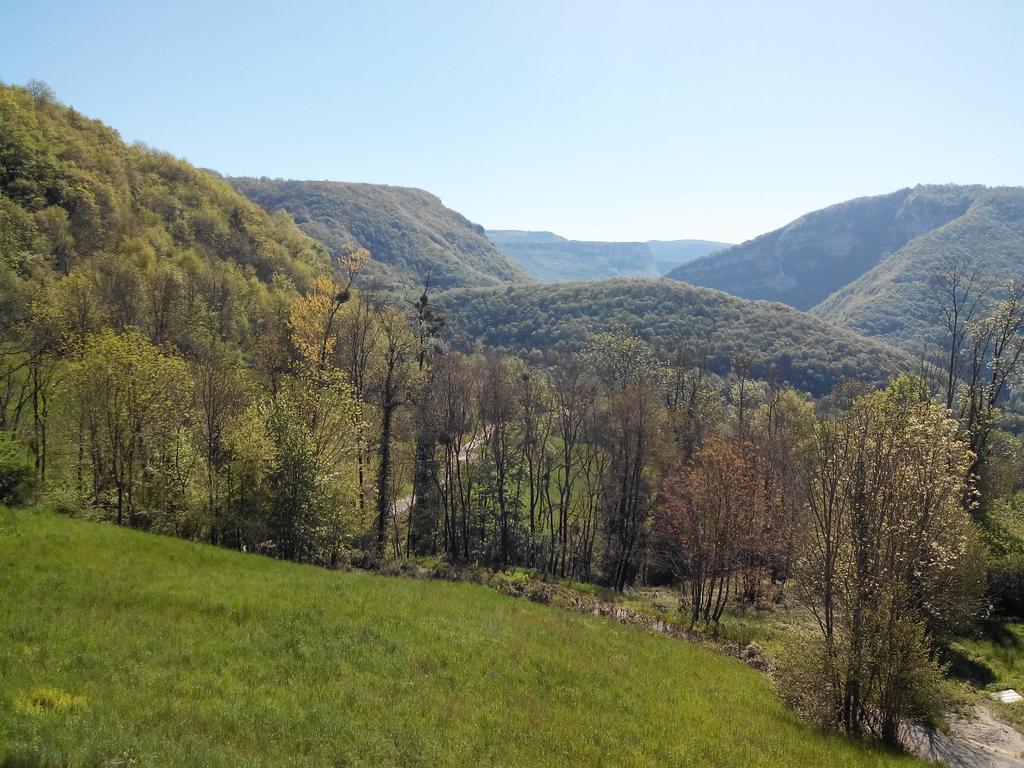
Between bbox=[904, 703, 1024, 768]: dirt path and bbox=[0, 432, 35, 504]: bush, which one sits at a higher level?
bbox=[0, 432, 35, 504]: bush

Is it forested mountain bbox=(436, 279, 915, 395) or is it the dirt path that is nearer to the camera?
the dirt path

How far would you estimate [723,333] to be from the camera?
6491 inches

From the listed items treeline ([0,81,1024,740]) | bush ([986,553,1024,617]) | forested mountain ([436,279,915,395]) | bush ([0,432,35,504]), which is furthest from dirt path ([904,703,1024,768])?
forested mountain ([436,279,915,395])

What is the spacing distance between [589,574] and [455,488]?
13.8m

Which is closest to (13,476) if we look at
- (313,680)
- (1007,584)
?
(313,680)

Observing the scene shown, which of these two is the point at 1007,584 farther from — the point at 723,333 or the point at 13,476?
the point at 723,333

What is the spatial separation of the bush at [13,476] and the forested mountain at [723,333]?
107 meters

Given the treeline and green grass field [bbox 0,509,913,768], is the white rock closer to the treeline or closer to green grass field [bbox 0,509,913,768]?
the treeline

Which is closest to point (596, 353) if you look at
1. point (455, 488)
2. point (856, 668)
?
point (455, 488)

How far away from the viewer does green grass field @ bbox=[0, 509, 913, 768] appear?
394 inches

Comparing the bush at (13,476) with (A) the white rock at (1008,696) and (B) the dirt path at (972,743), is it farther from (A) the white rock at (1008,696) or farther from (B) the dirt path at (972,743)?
(A) the white rock at (1008,696)

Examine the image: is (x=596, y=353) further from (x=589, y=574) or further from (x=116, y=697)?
(x=116, y=697)

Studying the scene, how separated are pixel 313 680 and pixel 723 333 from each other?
548 ft

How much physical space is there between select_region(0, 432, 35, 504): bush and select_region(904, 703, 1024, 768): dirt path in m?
31.7
